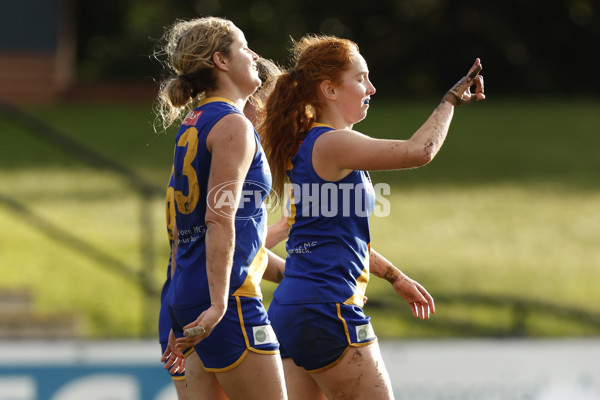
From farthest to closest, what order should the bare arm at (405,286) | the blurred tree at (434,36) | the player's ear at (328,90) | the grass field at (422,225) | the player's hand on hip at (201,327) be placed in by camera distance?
the blurred tree at (434,36) < the grass field at (422,225) < the bare arm at (405,286) < the player's ear at (328,90) < the player's hand on hip at (201,327)

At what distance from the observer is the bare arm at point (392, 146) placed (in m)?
2.97

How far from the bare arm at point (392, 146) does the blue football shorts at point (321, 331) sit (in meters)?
0.45

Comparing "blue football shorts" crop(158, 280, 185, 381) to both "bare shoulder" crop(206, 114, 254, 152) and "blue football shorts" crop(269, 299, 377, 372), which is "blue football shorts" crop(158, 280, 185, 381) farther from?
"bare shoulder" crop(206, 114, 254, 152)

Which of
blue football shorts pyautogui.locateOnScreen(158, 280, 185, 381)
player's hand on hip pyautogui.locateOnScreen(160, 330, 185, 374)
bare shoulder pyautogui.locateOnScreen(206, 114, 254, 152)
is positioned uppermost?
bare shoulder pyautogui.locateOnScreen(206, 114, 254, 152)

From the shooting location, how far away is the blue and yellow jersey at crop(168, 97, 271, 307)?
2926 mm

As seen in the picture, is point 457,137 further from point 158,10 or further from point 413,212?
point 158,10

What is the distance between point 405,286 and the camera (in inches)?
136

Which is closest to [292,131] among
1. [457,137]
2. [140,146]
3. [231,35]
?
[231,35]

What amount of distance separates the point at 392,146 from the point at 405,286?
0.69 meters

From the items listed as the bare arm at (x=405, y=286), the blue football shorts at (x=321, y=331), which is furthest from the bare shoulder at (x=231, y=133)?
the bare arm at (x=405, y=286)

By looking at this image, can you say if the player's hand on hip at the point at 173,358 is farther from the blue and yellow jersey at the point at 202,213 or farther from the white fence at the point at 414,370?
the white fence at the point at 414,370

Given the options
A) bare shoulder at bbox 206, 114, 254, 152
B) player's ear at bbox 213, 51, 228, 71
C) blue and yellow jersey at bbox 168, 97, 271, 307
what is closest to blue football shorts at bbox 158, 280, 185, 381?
blue and yellow jersey at bbox 168, 97, 271, 307

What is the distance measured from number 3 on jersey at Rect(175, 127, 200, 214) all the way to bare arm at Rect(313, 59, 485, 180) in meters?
0.45

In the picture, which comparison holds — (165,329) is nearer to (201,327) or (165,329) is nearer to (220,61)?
(201,327)
